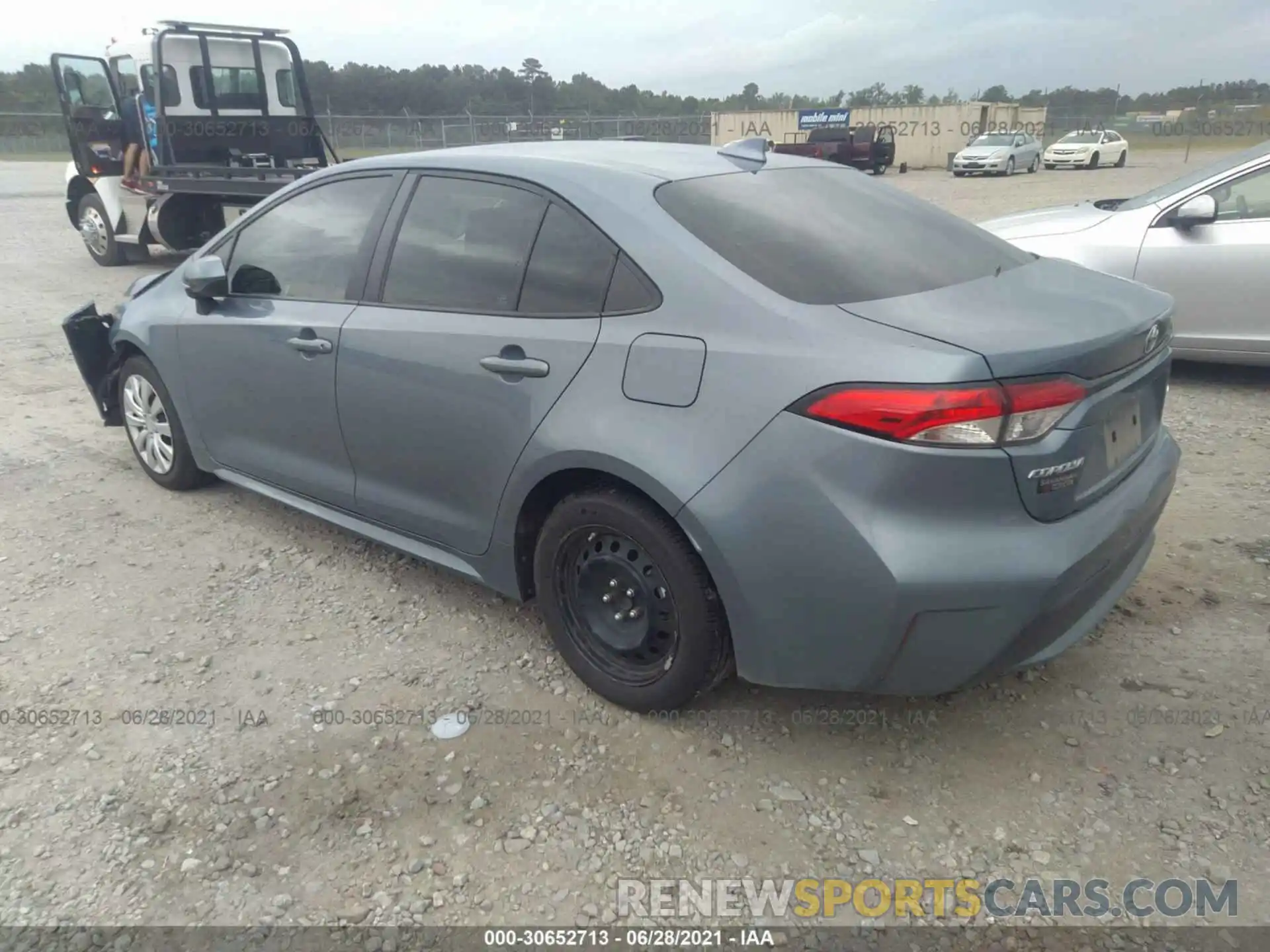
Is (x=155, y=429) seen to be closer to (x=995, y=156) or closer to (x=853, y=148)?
(x=853, y=148)

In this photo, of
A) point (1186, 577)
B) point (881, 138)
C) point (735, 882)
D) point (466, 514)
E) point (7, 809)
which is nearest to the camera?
point (735, 882)

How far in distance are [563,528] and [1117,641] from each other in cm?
195

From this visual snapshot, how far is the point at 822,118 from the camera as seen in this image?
39.1 metres

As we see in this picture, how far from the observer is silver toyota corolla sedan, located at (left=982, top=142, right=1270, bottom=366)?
5.45 m

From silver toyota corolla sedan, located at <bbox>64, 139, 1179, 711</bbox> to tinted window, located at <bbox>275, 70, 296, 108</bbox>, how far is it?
29.0 feet

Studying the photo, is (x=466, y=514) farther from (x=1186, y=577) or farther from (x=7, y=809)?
(x=1186, y=577)

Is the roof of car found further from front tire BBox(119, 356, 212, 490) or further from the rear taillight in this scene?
front tire BBox(119, 356, 212, 490)

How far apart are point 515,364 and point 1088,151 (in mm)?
34737

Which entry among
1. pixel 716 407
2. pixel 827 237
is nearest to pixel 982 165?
pixel 827 237

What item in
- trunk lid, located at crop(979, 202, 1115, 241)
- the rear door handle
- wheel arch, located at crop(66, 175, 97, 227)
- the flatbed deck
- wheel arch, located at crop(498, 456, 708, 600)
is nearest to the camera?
wheel arch, located at crop(498, 456, 708, 600)

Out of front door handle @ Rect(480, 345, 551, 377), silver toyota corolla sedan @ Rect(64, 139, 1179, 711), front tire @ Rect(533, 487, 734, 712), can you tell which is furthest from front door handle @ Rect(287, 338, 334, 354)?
front tire @ Rect(533, 487, 734, 712)

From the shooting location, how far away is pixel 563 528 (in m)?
2.77

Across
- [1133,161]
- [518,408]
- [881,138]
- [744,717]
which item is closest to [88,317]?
[518,408]

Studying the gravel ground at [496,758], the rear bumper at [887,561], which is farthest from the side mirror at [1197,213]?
the rear bumper at [887,561]
